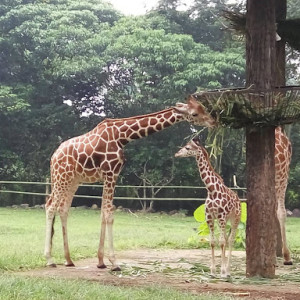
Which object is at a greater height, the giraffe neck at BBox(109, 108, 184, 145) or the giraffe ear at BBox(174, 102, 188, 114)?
the giraffe ear at BBox(174, 102, 188, 114)

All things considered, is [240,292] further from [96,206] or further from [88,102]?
[88,102]

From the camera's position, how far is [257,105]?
6.41 metres

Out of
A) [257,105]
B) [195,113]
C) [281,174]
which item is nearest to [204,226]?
[281,174]

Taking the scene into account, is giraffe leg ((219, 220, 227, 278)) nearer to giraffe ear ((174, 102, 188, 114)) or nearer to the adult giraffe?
the adult giraffe

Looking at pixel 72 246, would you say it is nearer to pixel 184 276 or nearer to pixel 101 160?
pixel 101 160

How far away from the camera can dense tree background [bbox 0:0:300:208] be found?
71.9ft

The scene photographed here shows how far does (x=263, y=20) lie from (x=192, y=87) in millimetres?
15105

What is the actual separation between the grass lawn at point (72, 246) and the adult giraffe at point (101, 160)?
0.76 m

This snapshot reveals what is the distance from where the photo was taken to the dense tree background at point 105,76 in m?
21.9

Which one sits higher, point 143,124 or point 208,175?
point 143,124

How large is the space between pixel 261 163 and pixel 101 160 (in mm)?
1966

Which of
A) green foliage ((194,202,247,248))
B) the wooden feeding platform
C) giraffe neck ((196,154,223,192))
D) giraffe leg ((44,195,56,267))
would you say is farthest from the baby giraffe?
green foliage ((194,202,247,248))

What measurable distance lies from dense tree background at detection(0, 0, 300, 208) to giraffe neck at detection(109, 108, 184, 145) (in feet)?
44.3

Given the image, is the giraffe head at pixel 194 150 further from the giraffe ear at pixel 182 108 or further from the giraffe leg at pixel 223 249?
the giraffe leg at pixel 223 249
